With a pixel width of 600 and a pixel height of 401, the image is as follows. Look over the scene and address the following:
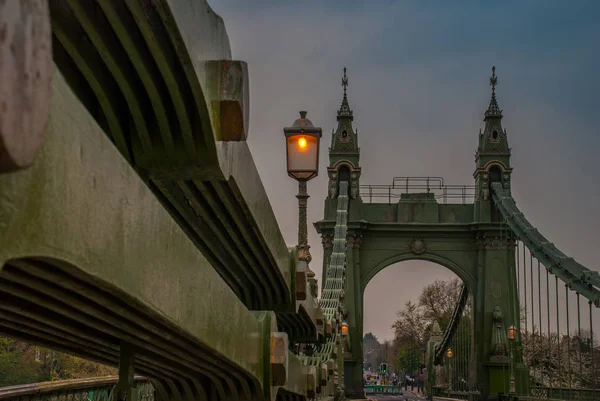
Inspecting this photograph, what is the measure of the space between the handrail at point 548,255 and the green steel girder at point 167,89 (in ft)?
53.2

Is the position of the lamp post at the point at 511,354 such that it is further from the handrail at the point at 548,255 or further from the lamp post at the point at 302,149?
the lamp post at the point at 302,149

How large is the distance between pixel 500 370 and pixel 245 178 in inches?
1183

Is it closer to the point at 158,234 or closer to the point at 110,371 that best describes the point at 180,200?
the point at 158,234

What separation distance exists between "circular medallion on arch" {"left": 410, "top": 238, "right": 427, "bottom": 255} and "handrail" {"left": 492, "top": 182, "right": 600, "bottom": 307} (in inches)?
129

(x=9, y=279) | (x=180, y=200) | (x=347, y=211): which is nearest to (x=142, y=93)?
(x=180, y=200)

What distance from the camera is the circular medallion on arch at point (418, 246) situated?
3619 cm

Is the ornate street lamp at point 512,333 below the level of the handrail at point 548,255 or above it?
below

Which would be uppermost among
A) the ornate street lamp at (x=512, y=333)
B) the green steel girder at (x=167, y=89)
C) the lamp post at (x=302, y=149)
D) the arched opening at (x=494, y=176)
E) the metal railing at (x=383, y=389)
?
the arched opening at (x=494, y=176)

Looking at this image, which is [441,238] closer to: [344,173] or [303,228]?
[344,173]

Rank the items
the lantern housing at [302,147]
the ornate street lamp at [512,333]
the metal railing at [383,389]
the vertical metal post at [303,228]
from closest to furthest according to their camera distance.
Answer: the lantern housing at [302,147], the vertical metal post at [303,228], the ornate street lamp at [512,333], the metal railing at [383,389]

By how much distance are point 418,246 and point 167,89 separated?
107 feet

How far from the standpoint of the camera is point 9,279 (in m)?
2.35

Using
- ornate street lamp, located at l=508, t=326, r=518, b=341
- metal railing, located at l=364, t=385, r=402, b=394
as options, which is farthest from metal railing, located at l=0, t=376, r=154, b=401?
metal railing, located at l=364, t=385, r=402, b=394

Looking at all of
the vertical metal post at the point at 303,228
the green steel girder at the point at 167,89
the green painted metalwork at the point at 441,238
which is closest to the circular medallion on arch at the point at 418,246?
the green painted metalwork at the point at 441,238
